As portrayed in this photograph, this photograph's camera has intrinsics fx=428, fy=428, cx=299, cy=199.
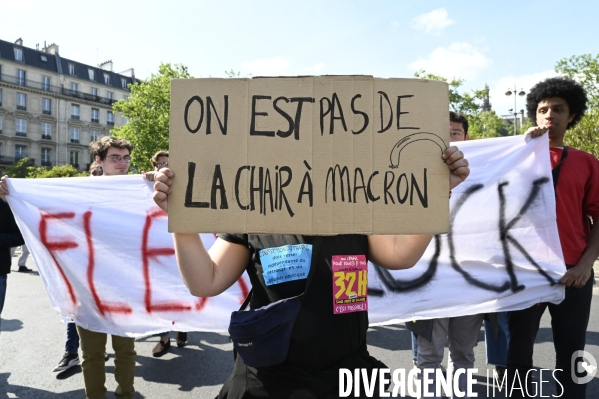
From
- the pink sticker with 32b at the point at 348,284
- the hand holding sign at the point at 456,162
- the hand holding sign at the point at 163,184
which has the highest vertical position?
the hand holding sign at the point at 456,162

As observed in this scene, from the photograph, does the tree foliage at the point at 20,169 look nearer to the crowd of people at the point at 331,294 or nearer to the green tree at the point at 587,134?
the crowd of people at the point at 331,294

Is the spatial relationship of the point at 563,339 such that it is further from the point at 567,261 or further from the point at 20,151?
the point at 20,151

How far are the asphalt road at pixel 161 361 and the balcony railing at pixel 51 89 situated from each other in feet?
182

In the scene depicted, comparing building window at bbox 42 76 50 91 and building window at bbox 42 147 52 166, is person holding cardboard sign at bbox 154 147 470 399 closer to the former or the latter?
building window at bbox 42 147 52 166

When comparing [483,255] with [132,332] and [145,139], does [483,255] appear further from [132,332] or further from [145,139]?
[145,139]

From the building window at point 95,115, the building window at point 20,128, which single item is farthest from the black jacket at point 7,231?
the building window at point 95,115

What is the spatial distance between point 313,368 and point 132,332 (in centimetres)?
214

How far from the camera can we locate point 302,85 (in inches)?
58.3

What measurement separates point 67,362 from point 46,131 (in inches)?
2204

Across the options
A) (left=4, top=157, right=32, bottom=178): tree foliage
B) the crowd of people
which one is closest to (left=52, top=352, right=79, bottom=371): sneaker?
the crowd of people

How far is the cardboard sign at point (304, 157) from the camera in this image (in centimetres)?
148

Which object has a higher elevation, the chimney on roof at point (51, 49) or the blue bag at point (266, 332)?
the chimney on roof at point (51, 49)

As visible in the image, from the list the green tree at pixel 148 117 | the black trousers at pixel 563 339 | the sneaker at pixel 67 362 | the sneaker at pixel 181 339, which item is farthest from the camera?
the green tree at pixel 148 117

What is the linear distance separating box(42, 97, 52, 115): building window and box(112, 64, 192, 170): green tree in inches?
1050
